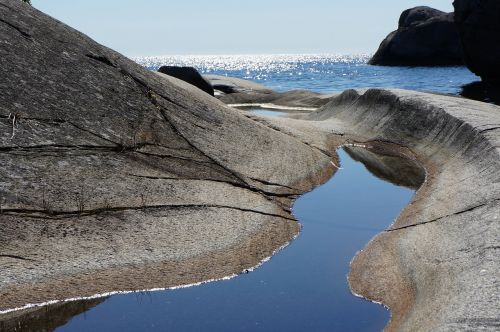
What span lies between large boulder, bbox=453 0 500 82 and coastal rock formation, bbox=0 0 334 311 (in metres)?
34.6

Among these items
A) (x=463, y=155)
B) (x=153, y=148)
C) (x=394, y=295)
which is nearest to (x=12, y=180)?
(x=153, y=148)

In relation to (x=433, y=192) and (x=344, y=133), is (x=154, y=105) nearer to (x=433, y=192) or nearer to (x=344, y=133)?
(x=433, y=192)

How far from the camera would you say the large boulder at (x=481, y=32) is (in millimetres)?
47250

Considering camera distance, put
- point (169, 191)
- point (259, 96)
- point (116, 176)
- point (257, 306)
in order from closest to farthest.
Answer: point (257, 306), point (116, 176), point (169, 191), point (259, 96)

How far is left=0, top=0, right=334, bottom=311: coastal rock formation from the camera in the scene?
33.2 feet

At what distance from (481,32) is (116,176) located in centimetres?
4263

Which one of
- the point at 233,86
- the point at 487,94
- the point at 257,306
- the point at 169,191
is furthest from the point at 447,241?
the point at 487,94

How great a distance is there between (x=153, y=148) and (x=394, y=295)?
6.93m

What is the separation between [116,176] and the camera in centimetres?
1266

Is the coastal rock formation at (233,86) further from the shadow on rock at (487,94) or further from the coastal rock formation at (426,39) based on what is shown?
the coastal rock formation at (426,39)

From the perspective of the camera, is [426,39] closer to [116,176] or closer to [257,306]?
[116,176]

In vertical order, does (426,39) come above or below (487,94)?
above

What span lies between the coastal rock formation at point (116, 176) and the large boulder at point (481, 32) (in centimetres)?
3455

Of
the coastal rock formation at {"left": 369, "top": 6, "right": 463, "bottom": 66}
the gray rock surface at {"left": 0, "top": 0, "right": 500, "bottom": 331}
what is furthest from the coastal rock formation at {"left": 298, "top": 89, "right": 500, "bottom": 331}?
the coastal rock formation at {"left": 369, "top": 6, "right": 463, "bottom": 66}
